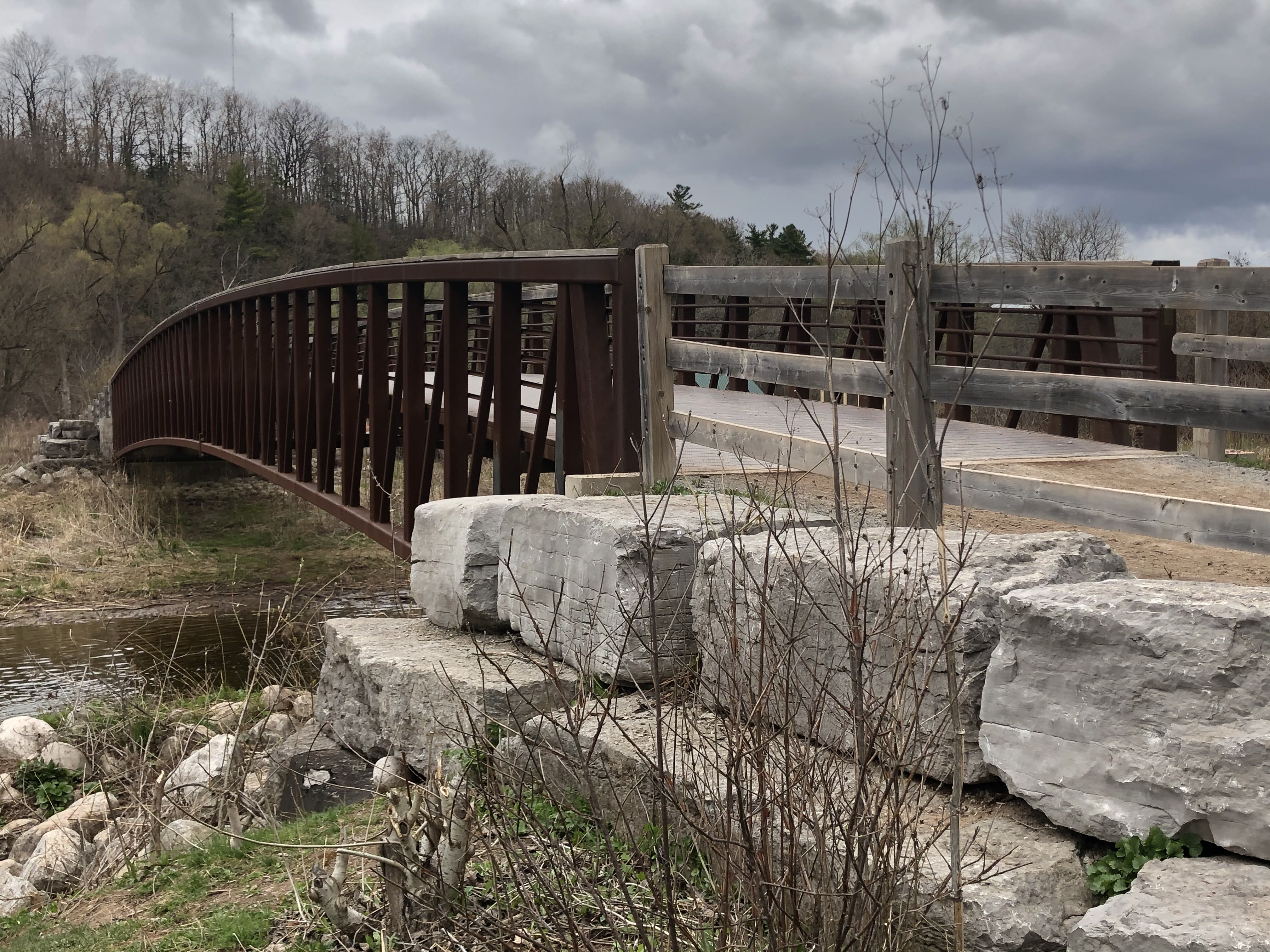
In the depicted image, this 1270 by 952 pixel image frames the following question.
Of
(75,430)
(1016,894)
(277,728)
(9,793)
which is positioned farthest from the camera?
(75,430)

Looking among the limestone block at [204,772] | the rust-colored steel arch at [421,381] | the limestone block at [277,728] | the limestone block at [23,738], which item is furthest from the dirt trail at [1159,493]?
the limestone block at [23,738]

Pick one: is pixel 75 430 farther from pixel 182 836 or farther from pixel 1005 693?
pixel 1005 693

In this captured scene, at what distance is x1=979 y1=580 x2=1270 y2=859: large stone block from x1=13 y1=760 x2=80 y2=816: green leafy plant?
324 inches

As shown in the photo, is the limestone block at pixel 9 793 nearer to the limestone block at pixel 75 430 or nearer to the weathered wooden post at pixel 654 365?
the weathered wooden post at pixel 654 365

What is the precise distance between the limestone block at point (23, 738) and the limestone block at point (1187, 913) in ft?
31.8

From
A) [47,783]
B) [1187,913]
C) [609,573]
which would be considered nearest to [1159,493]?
[609,573]

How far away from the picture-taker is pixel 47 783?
940 centimetres

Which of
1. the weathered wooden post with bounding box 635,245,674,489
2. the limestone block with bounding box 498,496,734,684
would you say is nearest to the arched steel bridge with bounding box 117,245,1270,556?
the weathered wooden post with bounding box 635,245,674,489

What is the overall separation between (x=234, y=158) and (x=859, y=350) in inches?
2720

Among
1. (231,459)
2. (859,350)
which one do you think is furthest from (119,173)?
(859,350)

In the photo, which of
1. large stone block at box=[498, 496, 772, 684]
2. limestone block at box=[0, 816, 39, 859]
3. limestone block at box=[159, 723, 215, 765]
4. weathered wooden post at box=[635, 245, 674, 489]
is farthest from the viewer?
limestone block at box=[0, 816, 39, 859]

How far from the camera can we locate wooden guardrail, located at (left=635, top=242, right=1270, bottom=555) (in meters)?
4.25

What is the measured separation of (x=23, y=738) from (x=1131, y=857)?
33.8ft

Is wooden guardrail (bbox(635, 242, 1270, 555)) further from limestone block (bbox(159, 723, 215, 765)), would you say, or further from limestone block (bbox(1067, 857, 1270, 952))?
limestone block (bbox(159, 723, 215, 765))
